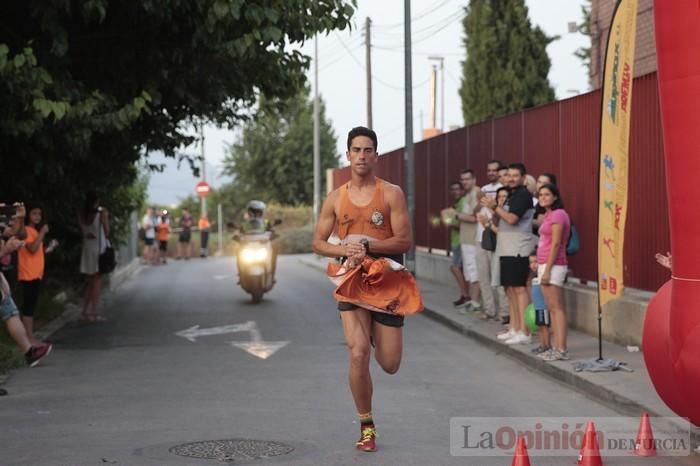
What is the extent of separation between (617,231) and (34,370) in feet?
18.7

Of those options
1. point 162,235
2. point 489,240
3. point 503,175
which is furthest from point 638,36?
point 162,235

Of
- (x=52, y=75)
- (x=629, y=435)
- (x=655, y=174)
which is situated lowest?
(x=629, y=435)

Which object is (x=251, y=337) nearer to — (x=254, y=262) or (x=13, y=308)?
(x=13, y=308)

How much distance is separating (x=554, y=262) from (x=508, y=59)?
3820 centimetres

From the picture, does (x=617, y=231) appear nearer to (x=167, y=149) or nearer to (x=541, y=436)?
(x=541, y=436)

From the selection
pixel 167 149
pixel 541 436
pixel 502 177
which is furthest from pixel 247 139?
pixel 541 436

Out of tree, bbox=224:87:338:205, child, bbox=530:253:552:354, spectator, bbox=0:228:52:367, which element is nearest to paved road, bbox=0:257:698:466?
spectator, bbox=0:228:52:367

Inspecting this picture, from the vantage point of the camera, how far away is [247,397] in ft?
33.7

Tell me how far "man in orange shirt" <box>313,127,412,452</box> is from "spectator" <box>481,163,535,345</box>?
17.3 feet

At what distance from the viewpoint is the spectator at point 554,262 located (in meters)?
12.0

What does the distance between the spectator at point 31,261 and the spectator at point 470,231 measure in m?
5.93

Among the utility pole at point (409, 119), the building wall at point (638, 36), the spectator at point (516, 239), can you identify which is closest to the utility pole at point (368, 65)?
the building wall at point (638, 36)

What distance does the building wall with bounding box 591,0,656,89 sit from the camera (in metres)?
22.9

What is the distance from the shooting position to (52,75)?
1355cm
